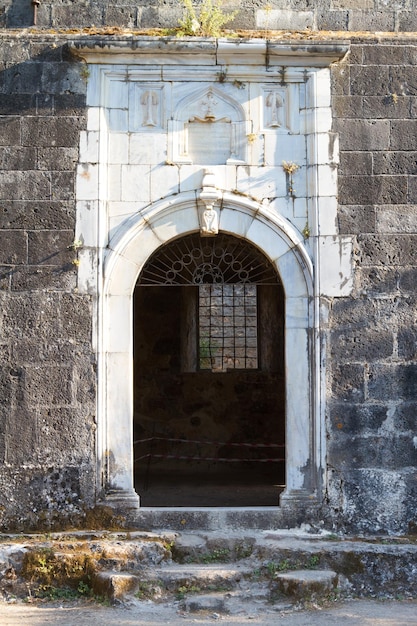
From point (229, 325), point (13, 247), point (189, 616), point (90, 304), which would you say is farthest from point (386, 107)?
point (229, 325)

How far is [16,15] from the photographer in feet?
24.9

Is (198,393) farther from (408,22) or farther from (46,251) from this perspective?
(408,22)

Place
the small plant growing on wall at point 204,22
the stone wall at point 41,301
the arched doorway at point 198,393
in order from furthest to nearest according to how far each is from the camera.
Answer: the arched doorway at point 198,393 < the small plant growing on wall at point 204,22 < the stone wall at point 41,301

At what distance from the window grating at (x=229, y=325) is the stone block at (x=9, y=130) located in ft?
17.1

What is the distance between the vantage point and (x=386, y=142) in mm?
7375

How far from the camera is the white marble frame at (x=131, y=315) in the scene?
720 cm

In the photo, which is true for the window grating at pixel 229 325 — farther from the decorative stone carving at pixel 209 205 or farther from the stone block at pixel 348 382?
the stone block at pixel 348 382

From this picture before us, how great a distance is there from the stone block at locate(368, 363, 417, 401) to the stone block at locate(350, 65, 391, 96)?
2.45 metres

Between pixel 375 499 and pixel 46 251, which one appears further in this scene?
pixel 46 251

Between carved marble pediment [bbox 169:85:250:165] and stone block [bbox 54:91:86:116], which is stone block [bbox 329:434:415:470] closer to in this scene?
carved marble pediment [bbox 169:85:250:165]

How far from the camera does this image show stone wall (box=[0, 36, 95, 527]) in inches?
279

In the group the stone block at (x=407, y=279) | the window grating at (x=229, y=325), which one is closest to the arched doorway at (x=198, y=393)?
the window grating at (x=229, y=325)

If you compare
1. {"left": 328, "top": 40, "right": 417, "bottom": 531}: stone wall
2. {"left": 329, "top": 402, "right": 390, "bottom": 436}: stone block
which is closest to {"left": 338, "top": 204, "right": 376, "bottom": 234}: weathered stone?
{"left": 328, "top": 40, "right": 417, "bottom": 531}: stone wall

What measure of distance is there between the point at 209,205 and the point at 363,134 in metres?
1.52
